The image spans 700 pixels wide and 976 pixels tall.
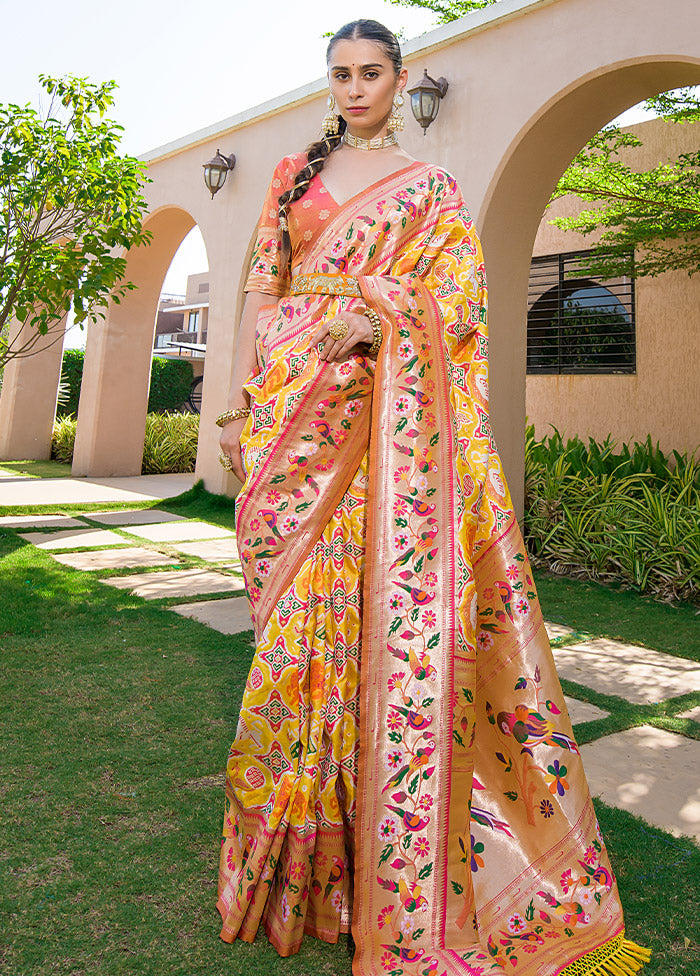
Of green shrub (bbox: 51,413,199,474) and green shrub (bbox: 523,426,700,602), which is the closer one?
green shrub (bbox: 523,426,700,602)

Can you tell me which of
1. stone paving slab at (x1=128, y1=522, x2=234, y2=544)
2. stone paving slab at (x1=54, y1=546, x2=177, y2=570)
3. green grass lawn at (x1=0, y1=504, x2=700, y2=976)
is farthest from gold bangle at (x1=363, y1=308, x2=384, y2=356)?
stone paving slab at (x1=128, y1=522, x2=234, y2=544)

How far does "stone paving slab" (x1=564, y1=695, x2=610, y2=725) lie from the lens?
2.45 metres

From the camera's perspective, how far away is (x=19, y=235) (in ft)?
15.9

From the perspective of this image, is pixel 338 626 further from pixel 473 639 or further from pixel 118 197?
pixel 118 197

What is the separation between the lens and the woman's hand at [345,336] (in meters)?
1.43

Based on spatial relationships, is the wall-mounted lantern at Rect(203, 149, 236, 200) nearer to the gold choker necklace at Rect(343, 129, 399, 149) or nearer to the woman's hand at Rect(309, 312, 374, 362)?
the gold choker necklace at Rect(343, 129, 399, 149)

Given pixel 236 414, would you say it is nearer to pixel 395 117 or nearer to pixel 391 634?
pixel 391 634

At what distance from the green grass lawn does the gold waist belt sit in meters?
1.23

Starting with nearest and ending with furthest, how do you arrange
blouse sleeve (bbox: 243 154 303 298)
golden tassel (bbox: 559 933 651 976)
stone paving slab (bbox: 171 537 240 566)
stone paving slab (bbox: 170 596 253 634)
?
golden tassel (bbox: 559 933 651 976), blouse sleeve (bbox: 243 154 303 298), stone paving slab (bbox: 170 596 253 634), stone paving slab (bbox: 171 537 240 566)

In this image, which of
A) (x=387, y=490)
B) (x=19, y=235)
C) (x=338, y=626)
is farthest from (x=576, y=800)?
(x=19, y=235)

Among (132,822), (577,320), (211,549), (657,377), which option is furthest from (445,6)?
(132,822)

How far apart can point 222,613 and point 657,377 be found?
18.0ft

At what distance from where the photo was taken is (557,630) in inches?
141

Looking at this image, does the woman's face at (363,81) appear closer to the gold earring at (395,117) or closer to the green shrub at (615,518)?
the gold earring at (395,117)
